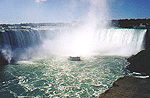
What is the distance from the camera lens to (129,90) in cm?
715

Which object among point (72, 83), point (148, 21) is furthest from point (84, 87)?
point (148, 21)

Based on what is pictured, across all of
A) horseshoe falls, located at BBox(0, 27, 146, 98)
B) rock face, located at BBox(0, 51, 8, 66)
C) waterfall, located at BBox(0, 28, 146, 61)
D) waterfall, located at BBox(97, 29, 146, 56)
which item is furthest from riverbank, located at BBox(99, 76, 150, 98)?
waterfall, located at BBox(97, 29, 146, 56)

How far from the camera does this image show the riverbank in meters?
6.61

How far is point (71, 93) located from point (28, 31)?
1849 cm

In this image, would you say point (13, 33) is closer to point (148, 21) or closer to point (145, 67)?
point (145, 67)

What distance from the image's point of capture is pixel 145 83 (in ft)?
26.0

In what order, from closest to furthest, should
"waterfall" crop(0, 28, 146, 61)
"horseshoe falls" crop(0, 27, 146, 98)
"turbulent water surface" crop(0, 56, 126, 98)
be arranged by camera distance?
"turbulent water surface" crop(0, 56, 126, 98)
"horseshoe falls" crop(0, 27, 146, 98)
"waterfall" crop(0, 28, 146, 61)

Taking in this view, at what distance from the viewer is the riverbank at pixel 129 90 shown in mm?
6614

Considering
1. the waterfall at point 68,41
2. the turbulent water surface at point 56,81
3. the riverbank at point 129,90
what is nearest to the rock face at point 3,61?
the waterfall at point 68,41

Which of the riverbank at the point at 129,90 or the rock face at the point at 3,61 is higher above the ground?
the riverbank at the point at 129,90

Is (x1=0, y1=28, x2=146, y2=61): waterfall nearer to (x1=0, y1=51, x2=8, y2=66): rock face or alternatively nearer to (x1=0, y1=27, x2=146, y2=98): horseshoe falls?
(x1=0, y1=27, x2=146, y2=98): horseshoe falls

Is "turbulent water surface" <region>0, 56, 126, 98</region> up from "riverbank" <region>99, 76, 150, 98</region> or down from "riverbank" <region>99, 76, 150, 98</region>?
down

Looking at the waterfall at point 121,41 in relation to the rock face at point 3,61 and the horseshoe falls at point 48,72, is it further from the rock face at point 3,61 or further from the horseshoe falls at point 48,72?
the rock face at point 3,61

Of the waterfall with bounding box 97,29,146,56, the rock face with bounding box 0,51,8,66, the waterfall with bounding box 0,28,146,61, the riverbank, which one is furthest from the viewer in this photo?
the waterfall with bounding box 97,29,146,56
